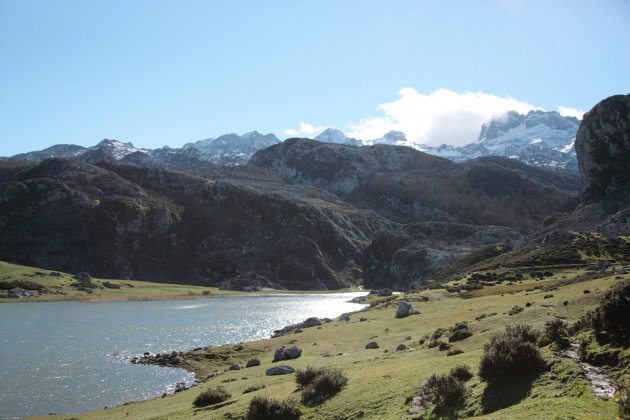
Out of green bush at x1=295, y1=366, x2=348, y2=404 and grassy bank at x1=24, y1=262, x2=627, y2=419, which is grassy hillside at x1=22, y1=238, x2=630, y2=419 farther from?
green bush at x1=295, y1=366, x2=348, y2=404

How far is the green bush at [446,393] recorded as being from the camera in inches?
679

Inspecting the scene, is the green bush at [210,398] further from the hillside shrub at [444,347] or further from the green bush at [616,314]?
the green bush at [616,314]

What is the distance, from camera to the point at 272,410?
2183 centimetres

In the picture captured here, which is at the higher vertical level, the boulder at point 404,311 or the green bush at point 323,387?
the green bush at point 323,387

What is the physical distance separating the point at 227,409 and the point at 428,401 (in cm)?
1341

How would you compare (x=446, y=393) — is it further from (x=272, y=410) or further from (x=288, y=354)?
(x=288, y=354)

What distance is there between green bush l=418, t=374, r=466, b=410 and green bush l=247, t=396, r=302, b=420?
6987 mm

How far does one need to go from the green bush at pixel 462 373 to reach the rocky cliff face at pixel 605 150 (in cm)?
15362

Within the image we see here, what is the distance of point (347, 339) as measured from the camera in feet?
189

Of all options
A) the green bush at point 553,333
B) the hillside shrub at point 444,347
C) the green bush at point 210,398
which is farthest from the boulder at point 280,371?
the green bush at point 553,333

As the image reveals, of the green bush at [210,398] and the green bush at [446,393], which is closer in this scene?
the green bush at [446,393]

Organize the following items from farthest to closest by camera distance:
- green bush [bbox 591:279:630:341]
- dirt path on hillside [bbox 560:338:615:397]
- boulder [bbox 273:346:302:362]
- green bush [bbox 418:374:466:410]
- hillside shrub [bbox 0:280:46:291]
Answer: hillside shrub [bbox 0:280:46:291]
boulder [bbox 273:346:302:362]
green bush [bbox 418:374:466:410]
green bush [bbox 591:279:630:341]
dirt path on hillside [bbox 560:338:615:397]

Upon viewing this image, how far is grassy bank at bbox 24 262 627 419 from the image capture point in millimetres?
14750

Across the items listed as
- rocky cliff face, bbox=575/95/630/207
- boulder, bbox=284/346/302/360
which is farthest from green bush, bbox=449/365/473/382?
rocky cliff face, bbox=575/95/630/207
